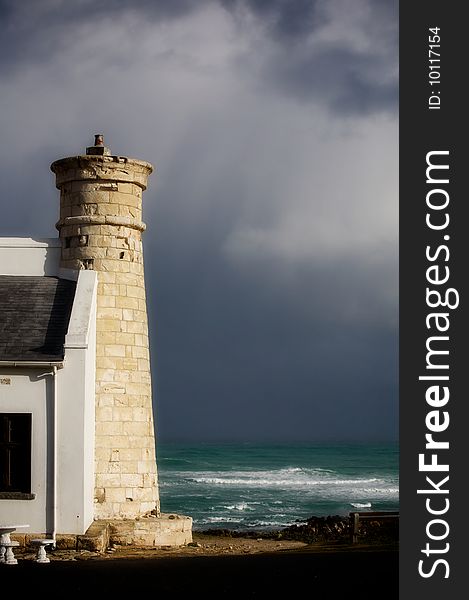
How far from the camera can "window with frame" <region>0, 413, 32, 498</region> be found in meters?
16.9

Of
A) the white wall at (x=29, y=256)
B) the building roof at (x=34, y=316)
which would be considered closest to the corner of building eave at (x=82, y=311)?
the building roof at (x=34, y=316)

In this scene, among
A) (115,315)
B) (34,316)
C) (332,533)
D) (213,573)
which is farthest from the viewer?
(332,533)

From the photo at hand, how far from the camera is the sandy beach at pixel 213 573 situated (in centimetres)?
1346

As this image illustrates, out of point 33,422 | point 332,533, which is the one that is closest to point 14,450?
point 33,422

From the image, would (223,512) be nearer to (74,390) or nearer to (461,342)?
(74,390)

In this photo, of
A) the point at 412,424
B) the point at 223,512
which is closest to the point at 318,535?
the point at 412,424

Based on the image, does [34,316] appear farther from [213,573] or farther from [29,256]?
[213,573]

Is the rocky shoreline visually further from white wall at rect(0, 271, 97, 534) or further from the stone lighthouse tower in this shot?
white wall at rect(0, 271, 97, 534)

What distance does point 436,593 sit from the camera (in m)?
12.5

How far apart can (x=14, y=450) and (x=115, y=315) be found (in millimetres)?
3329

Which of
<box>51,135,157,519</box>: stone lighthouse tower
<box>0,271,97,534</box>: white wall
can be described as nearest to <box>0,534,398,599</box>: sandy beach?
<box>0,271,97,534</box>: white wall

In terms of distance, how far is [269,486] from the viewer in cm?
5766

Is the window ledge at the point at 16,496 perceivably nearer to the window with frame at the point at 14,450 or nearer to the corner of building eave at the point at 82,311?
the window with frame at the point at 14,450

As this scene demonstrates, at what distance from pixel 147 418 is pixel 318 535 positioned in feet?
25.4
